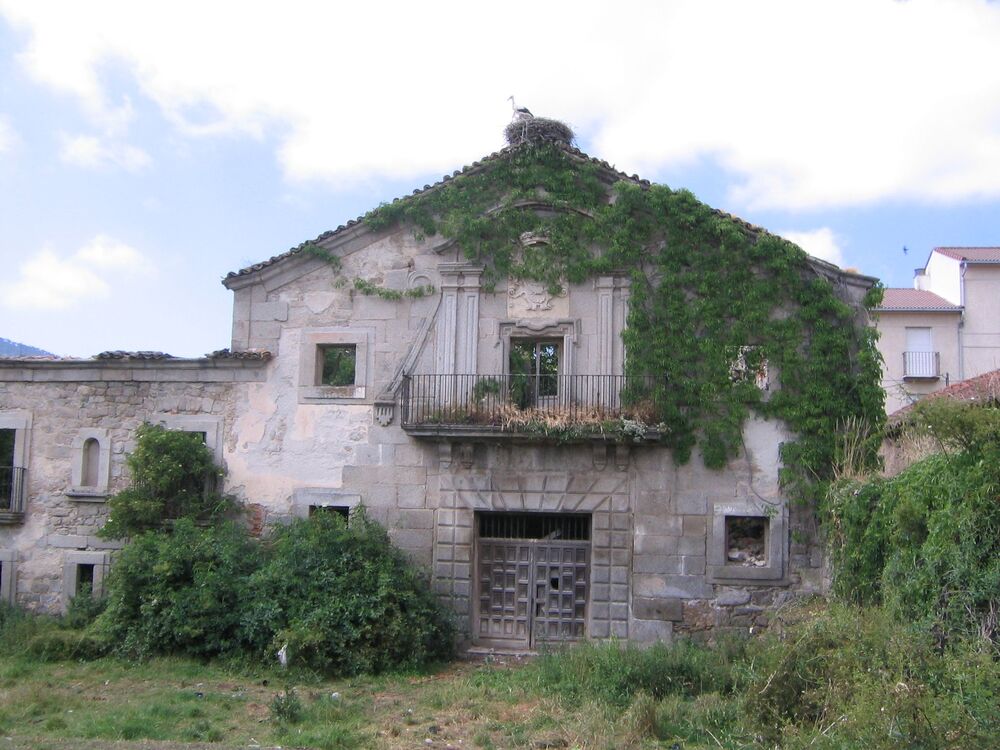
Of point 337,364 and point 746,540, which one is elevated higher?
point 337,364

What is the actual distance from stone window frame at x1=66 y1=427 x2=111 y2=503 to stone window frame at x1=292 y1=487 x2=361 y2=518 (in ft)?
9.64

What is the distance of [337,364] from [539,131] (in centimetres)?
540

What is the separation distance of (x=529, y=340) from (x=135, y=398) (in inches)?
239

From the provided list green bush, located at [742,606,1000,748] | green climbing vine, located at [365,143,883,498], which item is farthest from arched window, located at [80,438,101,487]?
green bush, located at [742,606,1000,748]

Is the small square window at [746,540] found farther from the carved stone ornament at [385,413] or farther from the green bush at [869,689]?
the carved stone ornament at [385,413]

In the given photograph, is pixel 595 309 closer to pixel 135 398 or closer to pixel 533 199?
pixel 533 199

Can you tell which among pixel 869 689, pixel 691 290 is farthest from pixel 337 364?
pixel 869 689

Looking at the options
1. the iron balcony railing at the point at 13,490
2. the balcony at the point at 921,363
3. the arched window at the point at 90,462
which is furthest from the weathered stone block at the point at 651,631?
the balcony at the point at 921,363

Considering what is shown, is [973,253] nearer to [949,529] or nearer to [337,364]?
[337,364]

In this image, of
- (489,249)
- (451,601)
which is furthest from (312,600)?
(489,249)

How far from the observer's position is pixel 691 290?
44.6ft

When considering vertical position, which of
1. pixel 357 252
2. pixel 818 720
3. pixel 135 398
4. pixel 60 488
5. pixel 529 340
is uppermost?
pixel 357 252

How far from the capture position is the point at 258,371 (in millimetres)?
14305

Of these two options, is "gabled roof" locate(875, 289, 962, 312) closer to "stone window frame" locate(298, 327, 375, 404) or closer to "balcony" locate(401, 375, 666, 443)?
"balcony" locate(401, 375, 666, 443)
